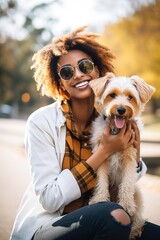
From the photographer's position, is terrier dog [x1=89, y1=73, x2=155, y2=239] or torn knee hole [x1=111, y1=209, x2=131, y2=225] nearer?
torn knee hole [x1=111, y1=209, x2=131, y2=225]

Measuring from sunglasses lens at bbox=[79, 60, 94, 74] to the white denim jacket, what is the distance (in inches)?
19.6

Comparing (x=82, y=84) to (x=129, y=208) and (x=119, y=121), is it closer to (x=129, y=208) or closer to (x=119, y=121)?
(x=119, y=121)

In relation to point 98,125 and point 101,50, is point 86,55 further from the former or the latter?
point 98,125

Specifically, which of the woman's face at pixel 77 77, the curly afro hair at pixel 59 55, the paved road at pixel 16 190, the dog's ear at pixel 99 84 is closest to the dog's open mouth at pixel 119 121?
the dog's ear at pixel 99 84

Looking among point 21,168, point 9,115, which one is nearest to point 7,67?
point 9,115

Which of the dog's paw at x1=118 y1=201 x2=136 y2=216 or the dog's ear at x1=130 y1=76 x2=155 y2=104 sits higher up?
the dog's ear at x1=130 y1=76 x2=155 y2=104

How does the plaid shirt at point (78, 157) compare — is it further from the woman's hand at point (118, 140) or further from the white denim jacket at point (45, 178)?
the woman's hand at point (118, 140)

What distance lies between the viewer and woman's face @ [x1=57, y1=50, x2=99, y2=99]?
3695 millimetres

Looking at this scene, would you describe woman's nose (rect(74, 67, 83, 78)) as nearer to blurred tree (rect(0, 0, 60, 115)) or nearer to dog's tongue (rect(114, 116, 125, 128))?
dog's tongue (rect(114, 116, 125, 128))

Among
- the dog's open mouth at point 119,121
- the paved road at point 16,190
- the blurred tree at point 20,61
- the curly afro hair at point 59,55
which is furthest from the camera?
the blurred tree at point 20,61

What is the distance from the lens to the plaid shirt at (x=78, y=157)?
323 centimetres

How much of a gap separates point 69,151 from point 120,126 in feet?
1.58

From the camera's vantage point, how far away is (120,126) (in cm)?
347

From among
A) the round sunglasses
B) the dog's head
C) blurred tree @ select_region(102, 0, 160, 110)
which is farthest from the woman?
blurred tree @ select_region(102, 0, 160, 110)
